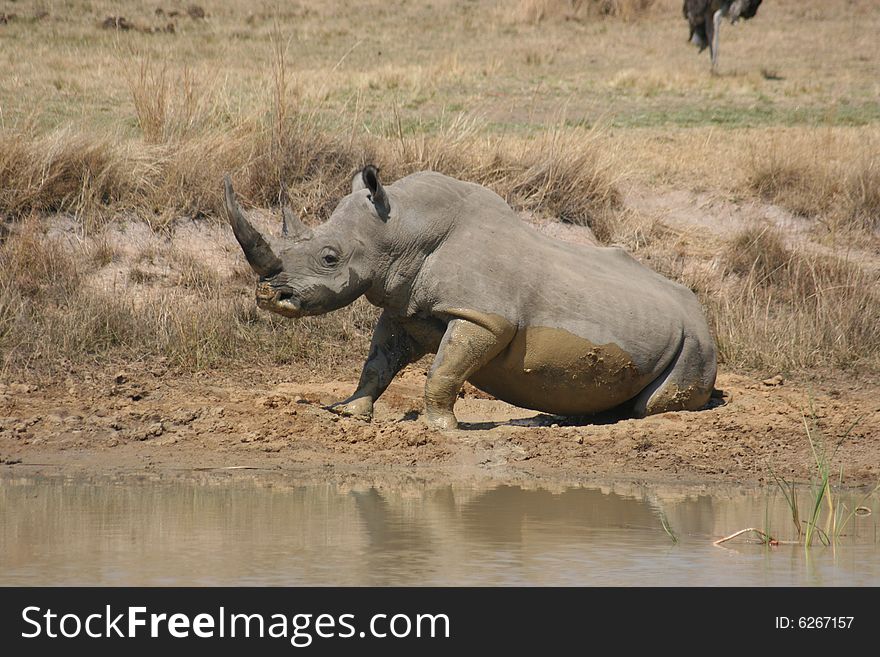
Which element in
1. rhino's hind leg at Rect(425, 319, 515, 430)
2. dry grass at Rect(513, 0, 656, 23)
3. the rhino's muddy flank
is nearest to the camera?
rhino's hind leg at Rect(425, 319, 515, 430)

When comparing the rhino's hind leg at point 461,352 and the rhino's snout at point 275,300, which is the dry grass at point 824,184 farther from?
the rhino's snout at point 275,300

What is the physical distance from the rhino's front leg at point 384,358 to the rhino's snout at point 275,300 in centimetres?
82

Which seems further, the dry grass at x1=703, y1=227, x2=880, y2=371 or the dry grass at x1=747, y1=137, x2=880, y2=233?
the dry grass at x1=747, y1=137, x2=880, y2=233

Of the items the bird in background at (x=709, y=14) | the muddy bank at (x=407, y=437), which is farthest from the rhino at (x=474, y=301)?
→ the bird in background at (x=709, y=14)

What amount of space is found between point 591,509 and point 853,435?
94.1 inches

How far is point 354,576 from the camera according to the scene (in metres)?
5.42

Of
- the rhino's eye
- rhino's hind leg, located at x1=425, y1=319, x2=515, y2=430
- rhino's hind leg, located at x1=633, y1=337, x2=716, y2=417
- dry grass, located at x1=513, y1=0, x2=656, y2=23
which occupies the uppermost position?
dry grass, located at x1=513, y1=0, x2=656, y2=23

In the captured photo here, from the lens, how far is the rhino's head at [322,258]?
7.85 meters

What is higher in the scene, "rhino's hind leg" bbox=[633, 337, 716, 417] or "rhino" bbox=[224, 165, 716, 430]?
"rhino" bbox=[224, 165, 716, 430]

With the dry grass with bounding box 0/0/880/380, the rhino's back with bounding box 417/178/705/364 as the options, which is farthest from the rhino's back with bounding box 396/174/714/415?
the dry grass with bounding box 0/0/880/380

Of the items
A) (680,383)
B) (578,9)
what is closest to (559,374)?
(680,383)

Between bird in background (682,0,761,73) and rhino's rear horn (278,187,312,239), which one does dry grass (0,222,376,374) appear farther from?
bird in background (682,0,761,73)

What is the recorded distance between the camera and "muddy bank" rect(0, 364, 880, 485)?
7.90 metres
